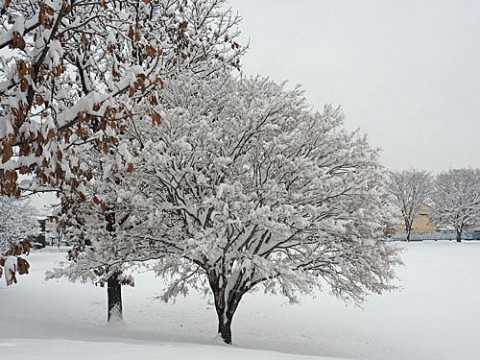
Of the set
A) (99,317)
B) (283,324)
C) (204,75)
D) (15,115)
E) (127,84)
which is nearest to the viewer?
(15,115)

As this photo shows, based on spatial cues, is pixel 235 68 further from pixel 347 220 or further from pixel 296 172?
pixel 347 220

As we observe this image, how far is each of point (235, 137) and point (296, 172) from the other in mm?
1604

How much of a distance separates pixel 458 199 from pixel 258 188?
58.6m

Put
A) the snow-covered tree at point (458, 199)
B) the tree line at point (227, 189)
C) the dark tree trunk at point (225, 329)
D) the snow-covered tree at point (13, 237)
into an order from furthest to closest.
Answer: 1. the snow-covered tree at point (458, 199)
2. the dark tree trunk at point (225, 329)
3. the tree line at point (227, 189)
4. the snow-covered tree at point (13, 237)

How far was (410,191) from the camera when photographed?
68.4 m

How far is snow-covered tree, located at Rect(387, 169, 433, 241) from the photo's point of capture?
2653 inches

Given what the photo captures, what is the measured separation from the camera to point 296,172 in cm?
1070

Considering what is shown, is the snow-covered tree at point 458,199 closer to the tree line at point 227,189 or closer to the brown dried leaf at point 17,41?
the tree line at point 227,189

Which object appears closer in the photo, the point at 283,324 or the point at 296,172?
the point at 296,172

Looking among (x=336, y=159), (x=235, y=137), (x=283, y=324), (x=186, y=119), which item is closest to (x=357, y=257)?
(x=336, y=159)

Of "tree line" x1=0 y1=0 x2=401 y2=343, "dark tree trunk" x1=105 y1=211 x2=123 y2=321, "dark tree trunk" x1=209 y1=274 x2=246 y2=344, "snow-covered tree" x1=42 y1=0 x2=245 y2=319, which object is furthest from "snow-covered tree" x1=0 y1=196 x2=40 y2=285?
"dark tree trunk" x1=209 y1=274 x2=246 y2=344

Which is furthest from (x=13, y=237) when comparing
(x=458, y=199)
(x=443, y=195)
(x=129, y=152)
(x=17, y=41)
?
(x=443, y=195)

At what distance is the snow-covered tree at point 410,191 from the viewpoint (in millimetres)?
67375

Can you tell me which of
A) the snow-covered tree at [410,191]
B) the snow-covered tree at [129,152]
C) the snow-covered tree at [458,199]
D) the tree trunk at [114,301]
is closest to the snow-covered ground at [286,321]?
the tree trunk at [114,301]
